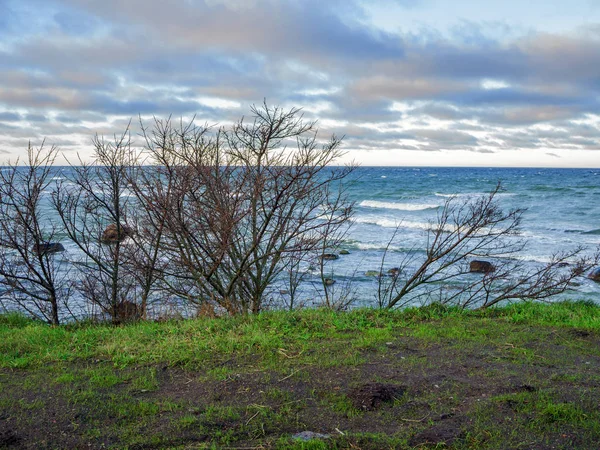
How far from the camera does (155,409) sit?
13.5ft

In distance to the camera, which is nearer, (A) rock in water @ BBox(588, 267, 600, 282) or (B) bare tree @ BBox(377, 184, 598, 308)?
(B) bare tree @ BBox(377, 184, 598, 308)

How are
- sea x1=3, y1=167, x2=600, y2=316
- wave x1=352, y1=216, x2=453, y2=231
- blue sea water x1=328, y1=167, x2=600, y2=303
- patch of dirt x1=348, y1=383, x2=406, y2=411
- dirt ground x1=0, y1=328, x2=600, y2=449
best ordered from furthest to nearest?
wave x1=352, y1=216, x2=453, y2=231 < blue sea water x1=328, y1=167, x2=600, y2=303 < sea x1=3, y1=167, x2=600, y2=316 < patch of dirt x1=348, y1=383, x2=406, y2=411 < dirt ground x1=0, y1=328, x2=600, y2=449

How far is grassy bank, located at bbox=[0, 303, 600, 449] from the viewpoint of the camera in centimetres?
366

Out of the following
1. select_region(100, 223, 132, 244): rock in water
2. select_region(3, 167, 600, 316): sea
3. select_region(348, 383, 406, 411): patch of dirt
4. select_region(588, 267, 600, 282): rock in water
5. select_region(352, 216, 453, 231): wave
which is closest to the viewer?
select_region(348, 383, 406, 411): patch of dirt

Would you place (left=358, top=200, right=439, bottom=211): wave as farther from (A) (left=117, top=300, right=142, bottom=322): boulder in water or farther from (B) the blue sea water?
(A) (left=117, top=300, right=142, bottom=322): boulder in water

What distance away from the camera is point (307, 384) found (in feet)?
14.9

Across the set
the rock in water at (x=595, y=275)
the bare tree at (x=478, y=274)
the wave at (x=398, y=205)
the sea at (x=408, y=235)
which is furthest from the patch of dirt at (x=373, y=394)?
the wave at (x=398, y=205)

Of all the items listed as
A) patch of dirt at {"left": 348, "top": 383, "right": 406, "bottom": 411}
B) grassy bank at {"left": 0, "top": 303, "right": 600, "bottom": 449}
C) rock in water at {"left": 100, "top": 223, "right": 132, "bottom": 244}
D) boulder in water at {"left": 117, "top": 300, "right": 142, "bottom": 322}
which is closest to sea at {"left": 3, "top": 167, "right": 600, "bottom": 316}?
rock in water at {"left": 100, "top": 223, "right": 132, "bottom": 244}

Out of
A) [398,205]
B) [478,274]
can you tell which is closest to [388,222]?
[398,205]

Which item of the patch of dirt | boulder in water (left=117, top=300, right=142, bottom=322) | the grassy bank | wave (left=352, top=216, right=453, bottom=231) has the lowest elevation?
wave (left=352, top=216, right=453, bottom=231)

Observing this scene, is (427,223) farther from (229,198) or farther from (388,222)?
(229,198)

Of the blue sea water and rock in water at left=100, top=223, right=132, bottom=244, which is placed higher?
rock in water at left=100, top=223, right=132, bottom=244

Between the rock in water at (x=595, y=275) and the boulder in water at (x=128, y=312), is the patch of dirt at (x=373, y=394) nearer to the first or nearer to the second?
the boulder in water at (x=128, y=312)

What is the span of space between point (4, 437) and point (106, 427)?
0.65m
